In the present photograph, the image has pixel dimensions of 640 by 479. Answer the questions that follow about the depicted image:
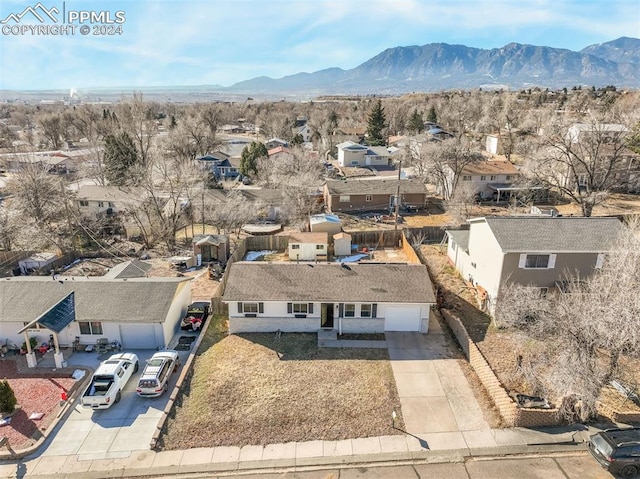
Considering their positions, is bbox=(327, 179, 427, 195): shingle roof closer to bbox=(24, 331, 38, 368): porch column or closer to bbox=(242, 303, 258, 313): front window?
bbox=(242, 303, 258, 313): front window

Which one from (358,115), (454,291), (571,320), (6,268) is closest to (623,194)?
(454,291)

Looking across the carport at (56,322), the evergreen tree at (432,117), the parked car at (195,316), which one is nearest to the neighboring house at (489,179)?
the parked car at (195,316)

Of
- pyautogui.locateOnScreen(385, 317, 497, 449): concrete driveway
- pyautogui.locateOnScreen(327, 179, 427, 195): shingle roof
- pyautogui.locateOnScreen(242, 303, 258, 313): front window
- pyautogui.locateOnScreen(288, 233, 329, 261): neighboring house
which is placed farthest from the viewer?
pyautogui.locateOnScreen(327, 179, 427, 195): shingle roof

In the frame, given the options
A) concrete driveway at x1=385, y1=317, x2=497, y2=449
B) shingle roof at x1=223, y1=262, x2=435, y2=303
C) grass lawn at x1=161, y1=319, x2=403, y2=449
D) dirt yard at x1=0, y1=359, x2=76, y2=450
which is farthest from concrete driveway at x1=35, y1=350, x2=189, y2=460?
concrete driveway at x1=385, y1=317, x2=497, y2=449

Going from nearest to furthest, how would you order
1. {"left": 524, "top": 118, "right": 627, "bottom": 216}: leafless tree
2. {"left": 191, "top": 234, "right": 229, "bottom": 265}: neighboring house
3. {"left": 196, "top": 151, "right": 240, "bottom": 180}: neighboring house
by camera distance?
{"left": 191, "top": 234, "right": 229, "bottom": 265}: neighboring house < {"left": 524, "top": 118, "right": 627, "bottom": 216}: leafless tree < {"left": 196, "top": 151, "right": 240, "bottom": 180}: neighboring house

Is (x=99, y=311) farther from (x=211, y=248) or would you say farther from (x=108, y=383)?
(x=211, y=248)

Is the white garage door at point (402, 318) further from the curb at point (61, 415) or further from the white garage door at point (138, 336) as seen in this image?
the curb at point (61, 415)

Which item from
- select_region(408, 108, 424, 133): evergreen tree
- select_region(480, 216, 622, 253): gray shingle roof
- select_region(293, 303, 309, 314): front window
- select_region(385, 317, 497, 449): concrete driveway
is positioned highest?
select_region(408, 108, 424, 133): evergreen tree
